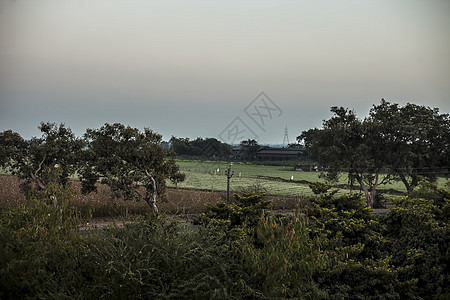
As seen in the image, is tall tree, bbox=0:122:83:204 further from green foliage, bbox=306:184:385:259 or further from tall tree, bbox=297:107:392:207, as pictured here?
tall tree, bbox=297:107:392:207

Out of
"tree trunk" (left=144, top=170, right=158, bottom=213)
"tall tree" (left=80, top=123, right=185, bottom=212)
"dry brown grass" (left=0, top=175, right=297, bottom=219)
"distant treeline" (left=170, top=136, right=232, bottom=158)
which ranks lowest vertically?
"dry brown grass" (left=0, top=175, right=297, bottom=219)

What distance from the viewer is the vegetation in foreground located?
734cm

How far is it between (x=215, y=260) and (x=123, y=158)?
49.2ft

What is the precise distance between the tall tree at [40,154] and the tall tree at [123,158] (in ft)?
2.80

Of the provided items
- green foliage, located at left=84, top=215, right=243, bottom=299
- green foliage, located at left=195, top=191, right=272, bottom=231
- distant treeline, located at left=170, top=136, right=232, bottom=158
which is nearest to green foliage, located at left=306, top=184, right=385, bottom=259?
green foliage, located at left=195, top=191, right=272, bottom=231

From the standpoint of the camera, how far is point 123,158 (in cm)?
2212

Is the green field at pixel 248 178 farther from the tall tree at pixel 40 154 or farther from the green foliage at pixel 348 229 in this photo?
the green foliage at pixel 348 229

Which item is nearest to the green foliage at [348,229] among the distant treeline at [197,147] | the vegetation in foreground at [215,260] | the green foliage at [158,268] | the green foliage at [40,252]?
the vegetation in foreground at [215,260]

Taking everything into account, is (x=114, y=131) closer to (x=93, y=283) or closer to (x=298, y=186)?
(x=93, y=283)

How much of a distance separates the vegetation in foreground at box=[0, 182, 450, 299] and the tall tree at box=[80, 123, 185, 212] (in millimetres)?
12010

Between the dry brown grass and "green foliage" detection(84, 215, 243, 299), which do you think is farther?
the dry brown grass

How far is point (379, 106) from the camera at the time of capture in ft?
111

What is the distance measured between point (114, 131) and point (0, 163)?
229 inches

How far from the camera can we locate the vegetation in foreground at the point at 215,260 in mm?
7344
